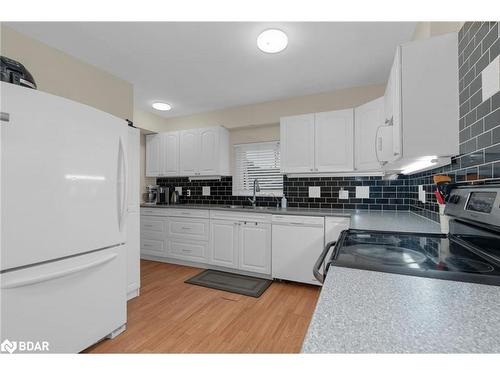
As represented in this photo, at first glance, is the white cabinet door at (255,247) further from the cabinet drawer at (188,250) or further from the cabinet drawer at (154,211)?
the cabinet drawer at (154,211)

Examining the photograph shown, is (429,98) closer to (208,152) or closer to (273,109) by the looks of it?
(273,109)

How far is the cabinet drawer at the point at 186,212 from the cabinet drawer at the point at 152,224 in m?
0.21

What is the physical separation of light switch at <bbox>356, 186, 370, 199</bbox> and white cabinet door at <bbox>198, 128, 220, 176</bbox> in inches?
77.9

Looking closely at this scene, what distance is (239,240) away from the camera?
287 cm

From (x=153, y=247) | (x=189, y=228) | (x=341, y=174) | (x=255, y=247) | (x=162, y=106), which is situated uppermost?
(x=162, y=106)

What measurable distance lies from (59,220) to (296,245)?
82.2 inches

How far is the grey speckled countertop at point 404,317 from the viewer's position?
0.35 m

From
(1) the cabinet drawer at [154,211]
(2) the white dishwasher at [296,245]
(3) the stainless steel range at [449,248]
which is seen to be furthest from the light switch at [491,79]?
(1) the cabinet drawer at [154,211]

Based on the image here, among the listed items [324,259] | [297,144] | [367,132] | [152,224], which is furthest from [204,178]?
[324,259]

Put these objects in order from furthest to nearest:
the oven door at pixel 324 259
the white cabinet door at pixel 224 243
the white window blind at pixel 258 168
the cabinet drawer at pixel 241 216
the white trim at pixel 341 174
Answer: the white window blind at pixel 258 168 < the white cabinet door at pixel 224 243 < the cabinet drawer at pixel 241 216 < the white trim at pixel 341 174 < the oven door at pixel 324 259

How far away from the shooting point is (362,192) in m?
2.82

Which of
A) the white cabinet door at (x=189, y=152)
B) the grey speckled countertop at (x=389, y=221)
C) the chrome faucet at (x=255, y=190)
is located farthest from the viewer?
the white cabinet door at (x=189, y=152)

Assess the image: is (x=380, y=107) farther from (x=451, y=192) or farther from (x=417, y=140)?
(x=451, y=192)

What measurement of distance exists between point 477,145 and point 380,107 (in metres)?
1.39
